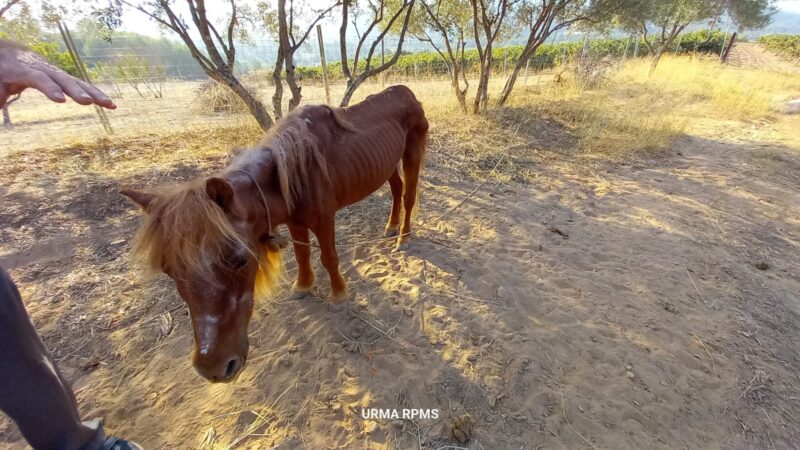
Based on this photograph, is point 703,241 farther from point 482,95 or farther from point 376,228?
point 482,95

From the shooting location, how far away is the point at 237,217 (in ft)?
5.11

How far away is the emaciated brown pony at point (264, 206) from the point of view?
1396mm

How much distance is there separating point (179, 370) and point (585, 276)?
142 inches

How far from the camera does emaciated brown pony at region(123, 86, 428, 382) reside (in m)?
1.40

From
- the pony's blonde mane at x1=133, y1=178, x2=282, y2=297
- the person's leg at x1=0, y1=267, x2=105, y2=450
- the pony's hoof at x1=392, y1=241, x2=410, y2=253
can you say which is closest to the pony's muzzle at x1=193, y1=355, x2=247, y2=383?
the pony's blonde mane at x1=133, y1=178, x2=282, y2=297

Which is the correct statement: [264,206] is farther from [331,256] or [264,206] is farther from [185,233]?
[331,256]

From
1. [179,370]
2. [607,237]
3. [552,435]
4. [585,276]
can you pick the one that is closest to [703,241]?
[607,237]

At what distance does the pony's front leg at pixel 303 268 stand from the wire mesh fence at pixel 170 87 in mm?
5517

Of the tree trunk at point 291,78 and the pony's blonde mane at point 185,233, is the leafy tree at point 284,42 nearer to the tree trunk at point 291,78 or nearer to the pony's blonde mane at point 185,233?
the tree trunk at point 291,78

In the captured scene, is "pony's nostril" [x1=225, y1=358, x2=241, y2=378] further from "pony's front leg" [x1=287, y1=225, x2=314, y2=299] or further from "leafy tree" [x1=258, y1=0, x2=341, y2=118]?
"leafy tree" [x1=258, y1=0, x2=341, y2=118]

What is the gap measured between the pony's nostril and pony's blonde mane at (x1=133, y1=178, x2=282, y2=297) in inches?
16.5

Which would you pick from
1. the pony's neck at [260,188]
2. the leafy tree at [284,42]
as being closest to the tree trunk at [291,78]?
the leafy tree at [284,42]

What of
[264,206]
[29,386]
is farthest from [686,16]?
[29,386]

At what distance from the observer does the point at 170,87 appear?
1898 cm
